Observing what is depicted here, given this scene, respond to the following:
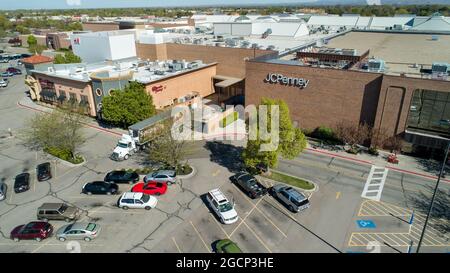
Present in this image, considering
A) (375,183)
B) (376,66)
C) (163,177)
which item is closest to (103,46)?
(163,177)

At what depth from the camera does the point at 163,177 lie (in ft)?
112

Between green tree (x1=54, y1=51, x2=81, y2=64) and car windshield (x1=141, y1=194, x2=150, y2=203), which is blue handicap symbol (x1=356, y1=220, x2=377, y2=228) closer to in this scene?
car windshield (x1=141, y1=194, x2=150, y2=203)

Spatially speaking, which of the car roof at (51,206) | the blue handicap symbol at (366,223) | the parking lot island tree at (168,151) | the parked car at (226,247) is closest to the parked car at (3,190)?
the car roof at (51,206)

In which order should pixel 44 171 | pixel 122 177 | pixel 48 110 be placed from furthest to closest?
pixel 48 110
pixel 44 171
pixel 122 177

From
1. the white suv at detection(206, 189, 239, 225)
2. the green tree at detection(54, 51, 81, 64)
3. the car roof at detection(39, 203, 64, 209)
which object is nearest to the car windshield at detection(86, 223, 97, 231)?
the car roof at detection(39, 203, 64, 209)

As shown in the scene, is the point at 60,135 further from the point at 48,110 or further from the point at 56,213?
the point at 48,110

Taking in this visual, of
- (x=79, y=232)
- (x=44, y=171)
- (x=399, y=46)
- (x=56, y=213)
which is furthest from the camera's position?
(x=399, y=46)

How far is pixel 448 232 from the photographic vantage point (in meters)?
26.4

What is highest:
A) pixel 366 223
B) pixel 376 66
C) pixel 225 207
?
pixel 376 66

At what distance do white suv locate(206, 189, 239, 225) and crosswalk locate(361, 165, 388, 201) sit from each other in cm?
1396

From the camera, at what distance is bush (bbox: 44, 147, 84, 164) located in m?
39.9

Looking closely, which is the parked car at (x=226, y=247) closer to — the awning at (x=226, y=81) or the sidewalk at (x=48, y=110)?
the sidewalk at (x=48, y=110)

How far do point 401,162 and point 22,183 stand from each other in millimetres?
44113

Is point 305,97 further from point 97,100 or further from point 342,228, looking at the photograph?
point 97,100
